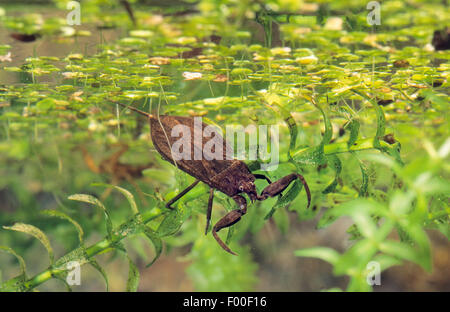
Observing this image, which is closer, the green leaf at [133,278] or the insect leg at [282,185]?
the insect leg at [282,185]

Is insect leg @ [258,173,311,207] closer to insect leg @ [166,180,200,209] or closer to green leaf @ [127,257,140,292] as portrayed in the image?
insect leg @ [166,180,200,209]

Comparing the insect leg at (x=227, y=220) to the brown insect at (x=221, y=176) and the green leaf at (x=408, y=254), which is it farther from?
the green leaf at (x=408, y=254)

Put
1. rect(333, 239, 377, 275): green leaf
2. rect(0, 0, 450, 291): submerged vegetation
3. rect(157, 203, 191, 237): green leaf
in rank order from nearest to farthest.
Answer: rect(333, 239, 377, 275): green leaf → rect(0, 0, 450, 291): submerged vegetation → rect(157, 203, 191, 237): green leaf

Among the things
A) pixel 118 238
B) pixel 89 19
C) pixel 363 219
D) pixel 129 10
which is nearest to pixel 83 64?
pixel 89 19

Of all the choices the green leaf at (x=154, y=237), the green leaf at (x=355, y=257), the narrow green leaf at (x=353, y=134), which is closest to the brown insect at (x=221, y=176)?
the green leaf at (x=154, y=237)

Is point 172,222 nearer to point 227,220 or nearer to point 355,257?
point 227,220

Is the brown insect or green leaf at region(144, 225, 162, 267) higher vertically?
the brown insect

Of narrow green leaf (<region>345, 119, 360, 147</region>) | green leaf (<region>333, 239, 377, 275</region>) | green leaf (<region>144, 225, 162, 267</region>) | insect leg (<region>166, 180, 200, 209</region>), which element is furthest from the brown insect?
green leaf (<region>333, 239, 377, 275</region>)

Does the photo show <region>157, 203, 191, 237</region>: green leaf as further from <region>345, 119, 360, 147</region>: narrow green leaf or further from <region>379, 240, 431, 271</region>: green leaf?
<region>379, 240, 431, 271</region>: green leaf

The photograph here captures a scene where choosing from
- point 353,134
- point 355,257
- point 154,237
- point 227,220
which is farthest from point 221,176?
point 355,257

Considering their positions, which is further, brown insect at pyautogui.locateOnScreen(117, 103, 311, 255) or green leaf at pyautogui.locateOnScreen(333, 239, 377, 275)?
brown insect at pyautogui.locateOnScreen(117, 103, 311, 255)

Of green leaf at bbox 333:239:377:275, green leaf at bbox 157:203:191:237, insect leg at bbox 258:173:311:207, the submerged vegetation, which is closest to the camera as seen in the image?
green leaf at bbox 333:239:377:275

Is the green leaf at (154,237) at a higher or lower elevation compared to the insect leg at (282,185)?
lower

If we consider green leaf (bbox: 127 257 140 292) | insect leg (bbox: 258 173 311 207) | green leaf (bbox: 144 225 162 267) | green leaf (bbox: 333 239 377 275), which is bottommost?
green leaf (bbox: 127 257 140 292)
